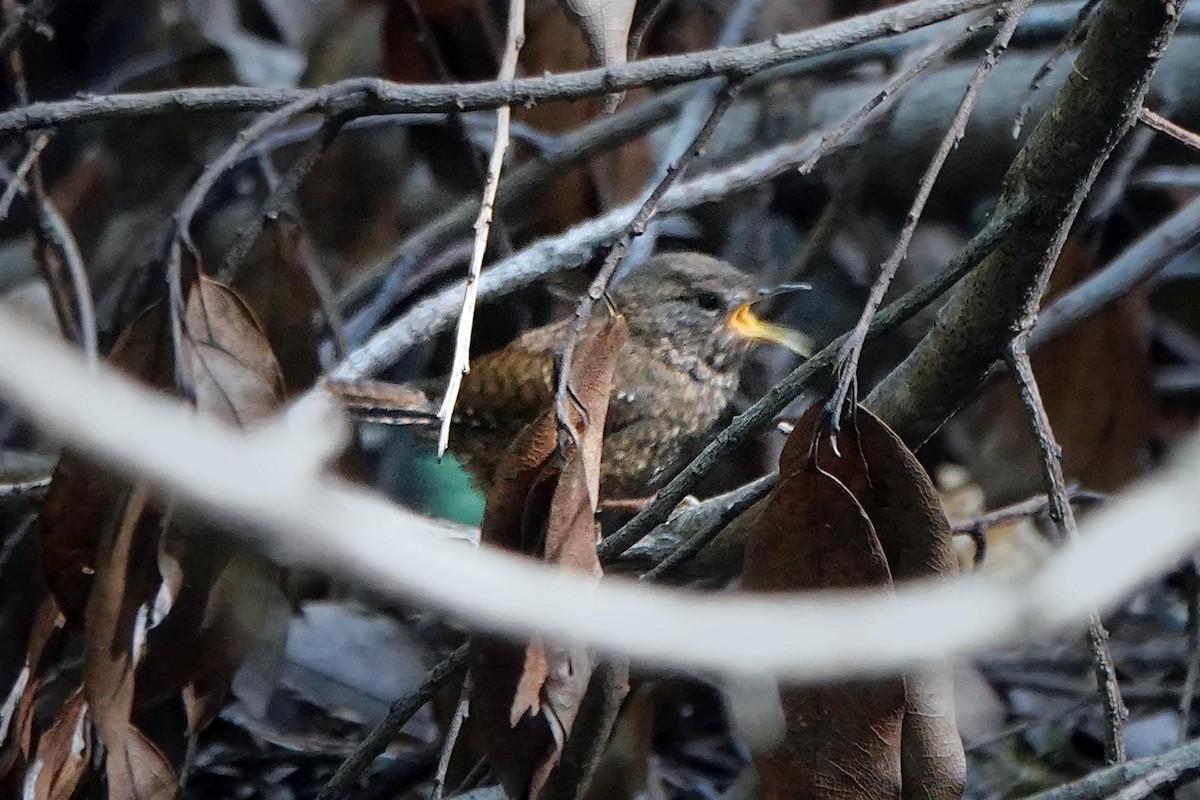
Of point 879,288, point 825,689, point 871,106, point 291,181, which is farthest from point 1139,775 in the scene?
point 291,181

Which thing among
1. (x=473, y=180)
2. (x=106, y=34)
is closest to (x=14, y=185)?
(x=473, y=180)

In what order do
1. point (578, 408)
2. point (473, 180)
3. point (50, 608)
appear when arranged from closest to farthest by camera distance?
1. point (578, 408)
2. point (50, 608)
3. point (473, 180)

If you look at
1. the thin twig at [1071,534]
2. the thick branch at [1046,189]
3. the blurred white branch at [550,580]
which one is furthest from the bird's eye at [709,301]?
the blurred white branch at [550,580]

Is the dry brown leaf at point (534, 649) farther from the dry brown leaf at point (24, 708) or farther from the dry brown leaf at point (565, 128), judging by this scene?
the dry brown leaf at point (565, 128)

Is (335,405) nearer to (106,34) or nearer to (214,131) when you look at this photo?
(214,131)

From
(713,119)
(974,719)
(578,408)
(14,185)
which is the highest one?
(713,119)

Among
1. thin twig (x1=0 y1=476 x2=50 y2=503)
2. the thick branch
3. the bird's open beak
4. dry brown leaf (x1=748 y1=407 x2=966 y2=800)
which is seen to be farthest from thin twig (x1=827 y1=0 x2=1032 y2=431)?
the bird's open beak
